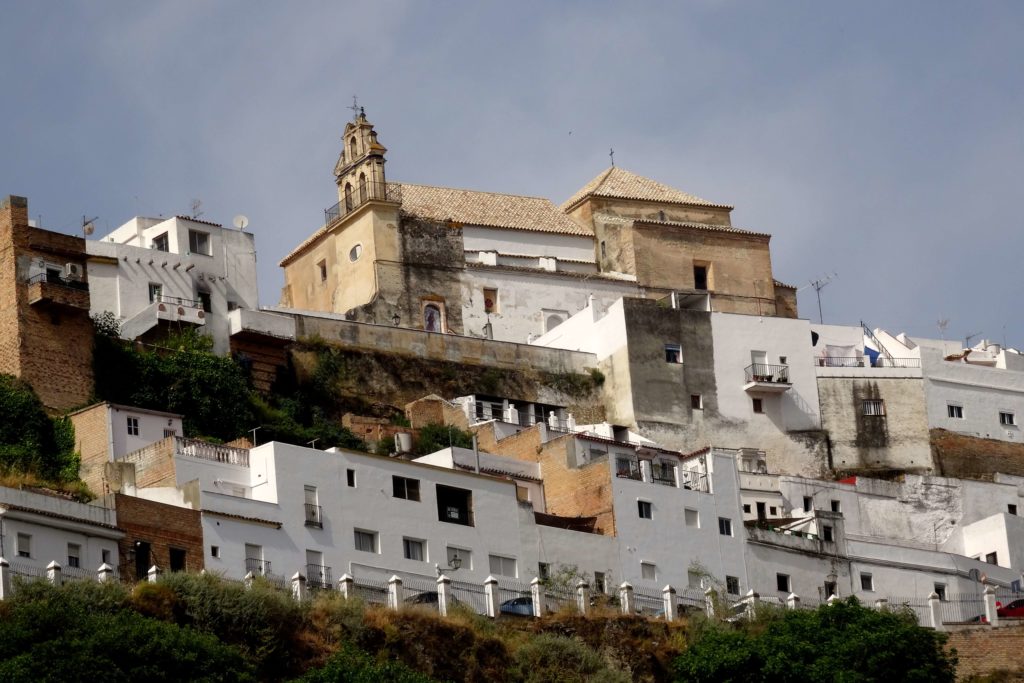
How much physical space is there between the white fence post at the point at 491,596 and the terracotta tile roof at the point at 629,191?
36.2m

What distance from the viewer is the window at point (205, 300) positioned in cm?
6856

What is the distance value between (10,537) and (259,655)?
5.62 m

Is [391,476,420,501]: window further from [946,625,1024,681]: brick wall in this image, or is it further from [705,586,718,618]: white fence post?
[946,625,1024,681]: brick wall

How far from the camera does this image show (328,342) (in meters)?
71.7

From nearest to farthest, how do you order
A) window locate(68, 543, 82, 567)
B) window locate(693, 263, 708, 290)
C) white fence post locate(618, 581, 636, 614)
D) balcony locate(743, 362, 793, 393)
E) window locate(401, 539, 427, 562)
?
1. window locate(68, 543, 82, 567)
2. white fence post locate(618, 581, 636, 614)
3. window locate(401, 539, 427, 562)
4. balcony locate(743, 362, 793, 393)
5. window locate(693, 263, 708, 290)

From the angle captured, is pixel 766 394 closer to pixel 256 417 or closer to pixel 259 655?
pixel 256 417

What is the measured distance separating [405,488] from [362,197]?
1025 inches

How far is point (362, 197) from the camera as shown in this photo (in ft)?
262

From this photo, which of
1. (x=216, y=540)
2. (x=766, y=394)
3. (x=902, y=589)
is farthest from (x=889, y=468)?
(x=216, y=540)

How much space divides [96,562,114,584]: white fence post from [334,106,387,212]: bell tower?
112ft

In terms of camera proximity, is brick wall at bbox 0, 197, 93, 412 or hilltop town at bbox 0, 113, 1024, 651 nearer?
hilltop town at bbox 0, 113, 1024, 651

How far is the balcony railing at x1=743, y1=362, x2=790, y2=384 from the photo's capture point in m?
74.6

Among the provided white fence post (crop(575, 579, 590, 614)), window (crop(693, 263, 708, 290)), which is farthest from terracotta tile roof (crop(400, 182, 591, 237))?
white fence post (crop(575, 579, 590, 614))

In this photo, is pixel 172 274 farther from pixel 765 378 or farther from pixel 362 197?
pixel 765 378
